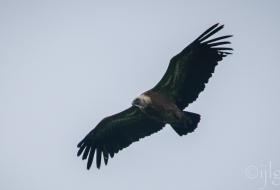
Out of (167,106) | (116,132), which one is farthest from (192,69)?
(116,132)

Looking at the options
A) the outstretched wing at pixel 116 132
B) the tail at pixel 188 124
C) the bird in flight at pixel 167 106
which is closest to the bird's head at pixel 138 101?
the bird in flight at pixel 167 106

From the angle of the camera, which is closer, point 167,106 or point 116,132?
point 167,106

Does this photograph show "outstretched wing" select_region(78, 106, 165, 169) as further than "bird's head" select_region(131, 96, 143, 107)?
Yes

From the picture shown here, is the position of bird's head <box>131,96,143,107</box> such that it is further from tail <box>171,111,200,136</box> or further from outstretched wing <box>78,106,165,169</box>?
tail <box>171,111,200,136</box>

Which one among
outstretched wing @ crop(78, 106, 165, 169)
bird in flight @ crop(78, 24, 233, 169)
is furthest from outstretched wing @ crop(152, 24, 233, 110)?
outstretched wing @ crop(78, 106, 165, 169)

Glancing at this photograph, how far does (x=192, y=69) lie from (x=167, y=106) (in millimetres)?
1285

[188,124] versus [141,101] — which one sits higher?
[141,101]

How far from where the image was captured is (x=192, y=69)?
13969 millimetres

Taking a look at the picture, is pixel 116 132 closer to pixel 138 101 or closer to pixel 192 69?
pixel 138 101

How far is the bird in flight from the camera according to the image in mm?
13820

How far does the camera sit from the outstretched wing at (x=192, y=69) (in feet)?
45.1

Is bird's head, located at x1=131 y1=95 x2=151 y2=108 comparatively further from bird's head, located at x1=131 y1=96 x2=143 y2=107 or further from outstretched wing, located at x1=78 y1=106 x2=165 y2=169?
outstretched wing, located at x1=78 y1=106 x2=165 y2=169

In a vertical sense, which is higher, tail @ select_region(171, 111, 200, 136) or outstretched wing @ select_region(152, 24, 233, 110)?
outstretched wing @ select_region(152, 24, 233, 110)

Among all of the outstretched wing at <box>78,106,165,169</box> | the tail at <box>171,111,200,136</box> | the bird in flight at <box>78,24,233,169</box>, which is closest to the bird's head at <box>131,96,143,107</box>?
the bird in flight at <box>78,24,233,169</box>
